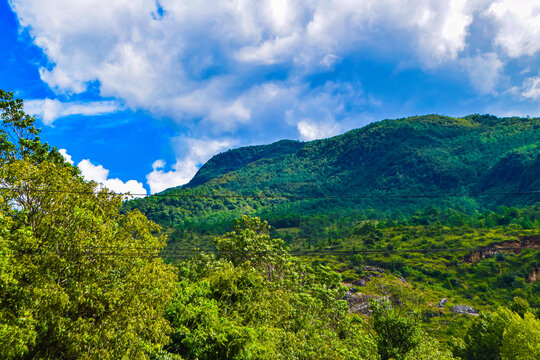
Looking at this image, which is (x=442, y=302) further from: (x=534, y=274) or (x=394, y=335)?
(x=394, y=335)

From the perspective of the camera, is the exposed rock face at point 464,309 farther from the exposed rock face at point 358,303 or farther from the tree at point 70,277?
the tree at point 70,277

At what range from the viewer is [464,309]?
237 feet

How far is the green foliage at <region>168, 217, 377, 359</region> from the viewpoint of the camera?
55.9 ft

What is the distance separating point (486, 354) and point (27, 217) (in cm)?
4820

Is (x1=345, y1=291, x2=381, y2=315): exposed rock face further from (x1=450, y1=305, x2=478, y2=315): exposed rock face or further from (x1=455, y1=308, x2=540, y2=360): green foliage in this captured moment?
(x1=455, y1=308, x2=540, y2=360): green foliage

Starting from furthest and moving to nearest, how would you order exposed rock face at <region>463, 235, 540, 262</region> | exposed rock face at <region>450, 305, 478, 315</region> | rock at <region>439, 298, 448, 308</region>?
1. exposed rock face at <region>463, 235, 540, 262</region>
2. rock at <region>439, 298, 448, 308</region>
3. exposed rock face at <region>450, 305, 478, 315</region>

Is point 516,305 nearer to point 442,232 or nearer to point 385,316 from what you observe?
point 385,316

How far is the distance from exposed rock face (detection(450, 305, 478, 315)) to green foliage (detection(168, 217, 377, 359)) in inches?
1879

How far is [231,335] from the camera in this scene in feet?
56.6

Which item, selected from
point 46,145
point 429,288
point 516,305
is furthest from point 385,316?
point 429,288

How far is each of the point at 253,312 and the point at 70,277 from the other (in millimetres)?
11984

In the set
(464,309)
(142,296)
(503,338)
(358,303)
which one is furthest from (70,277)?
(464,309)

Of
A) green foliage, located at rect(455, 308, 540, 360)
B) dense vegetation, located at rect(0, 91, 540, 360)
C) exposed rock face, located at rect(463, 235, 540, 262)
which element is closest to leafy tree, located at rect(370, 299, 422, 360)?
dense vegetation, located at rect(0, 91, 540, 360)

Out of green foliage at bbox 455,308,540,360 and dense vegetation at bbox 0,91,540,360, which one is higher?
dense vegetation at bbox 0,91,540,360
